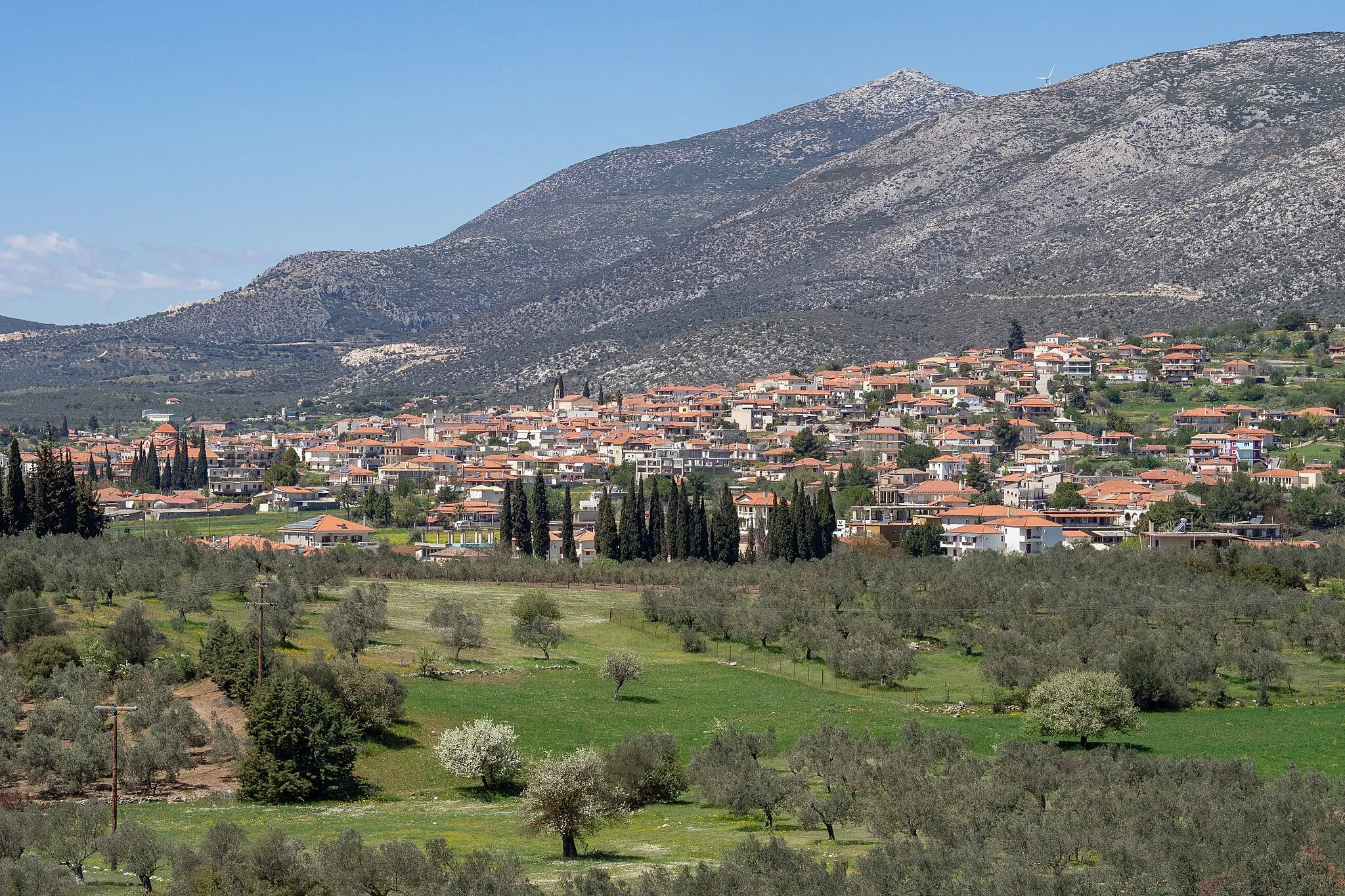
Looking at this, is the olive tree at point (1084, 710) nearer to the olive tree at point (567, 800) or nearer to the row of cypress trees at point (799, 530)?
the olive tree at point (567, 800)

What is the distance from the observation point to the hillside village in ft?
317

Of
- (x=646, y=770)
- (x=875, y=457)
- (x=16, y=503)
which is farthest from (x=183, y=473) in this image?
(x=646, y=770)

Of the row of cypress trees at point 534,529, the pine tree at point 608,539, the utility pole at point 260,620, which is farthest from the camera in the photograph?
the row of cypress trees at point 534,529

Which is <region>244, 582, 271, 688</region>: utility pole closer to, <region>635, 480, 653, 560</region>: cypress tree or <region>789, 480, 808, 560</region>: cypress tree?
<region>635, 480, 653, 560</region>: cypress tree

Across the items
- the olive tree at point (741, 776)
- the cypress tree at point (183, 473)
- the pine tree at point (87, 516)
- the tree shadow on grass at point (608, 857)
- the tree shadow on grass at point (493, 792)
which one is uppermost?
the cypress tree at point (183, 473)

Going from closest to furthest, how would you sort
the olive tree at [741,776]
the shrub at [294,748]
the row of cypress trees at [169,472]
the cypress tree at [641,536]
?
1. the olive tree at [741,776]
2. the shrub at [294,748]
3. the cypress tree at [641,536]
4. the row of cypress trees at [169,472]

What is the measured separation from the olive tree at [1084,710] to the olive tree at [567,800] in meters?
17.7

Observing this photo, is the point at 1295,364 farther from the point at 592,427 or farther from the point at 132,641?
the point at 132,641

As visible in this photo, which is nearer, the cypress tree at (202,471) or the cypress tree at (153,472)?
the cypress tree at (153,472)

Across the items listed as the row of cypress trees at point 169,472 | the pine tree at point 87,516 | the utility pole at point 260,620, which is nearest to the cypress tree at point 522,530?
the pine tree at point 87,516

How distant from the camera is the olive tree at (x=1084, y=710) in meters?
50.0

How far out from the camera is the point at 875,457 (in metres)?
121

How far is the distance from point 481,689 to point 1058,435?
76.3 metres

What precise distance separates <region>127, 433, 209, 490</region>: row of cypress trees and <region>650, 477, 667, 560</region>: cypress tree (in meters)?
45.4
